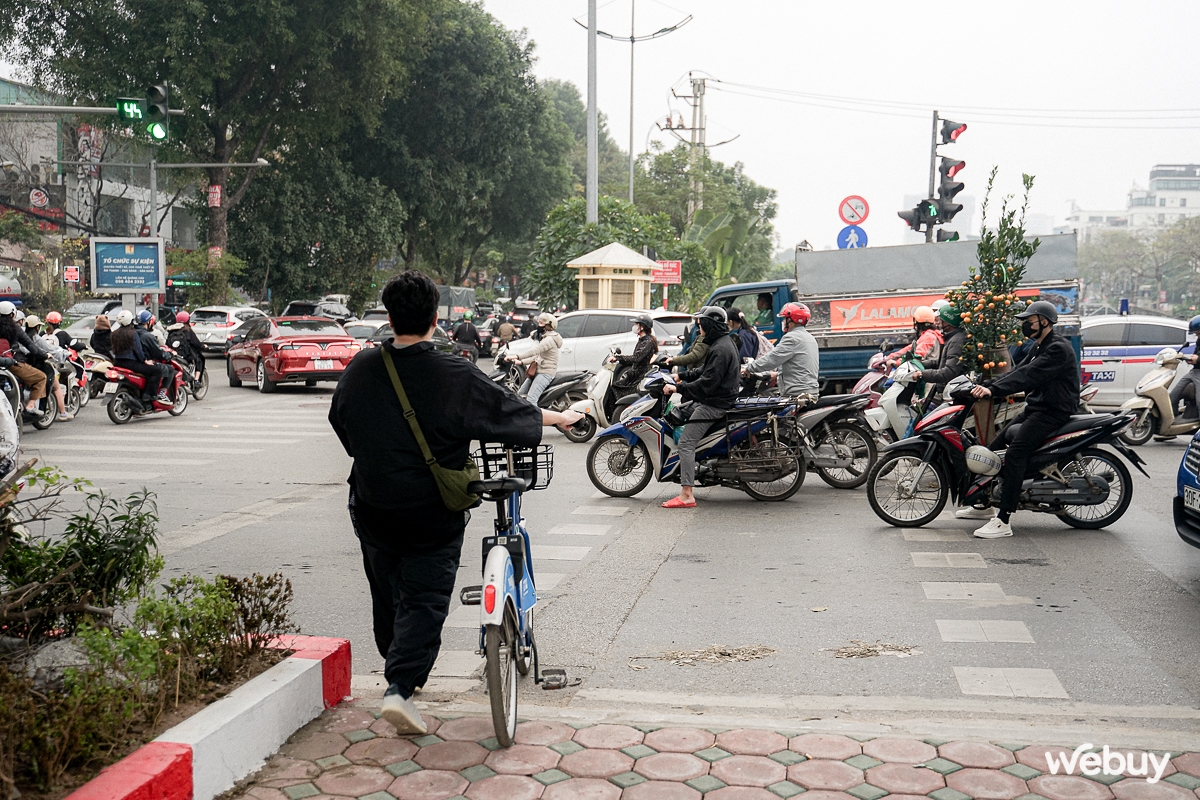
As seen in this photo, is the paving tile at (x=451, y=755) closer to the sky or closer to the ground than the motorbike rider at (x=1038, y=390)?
closer to the ground

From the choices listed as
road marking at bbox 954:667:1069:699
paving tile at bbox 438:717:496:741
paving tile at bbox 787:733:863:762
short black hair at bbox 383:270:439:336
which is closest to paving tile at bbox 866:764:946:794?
paving tile at bbox 787:733:863:762

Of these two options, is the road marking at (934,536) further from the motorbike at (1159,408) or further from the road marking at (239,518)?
the motorbike at (1159,408)

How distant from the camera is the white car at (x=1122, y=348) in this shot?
17.2 metres

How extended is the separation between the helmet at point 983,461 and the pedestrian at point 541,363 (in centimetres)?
799

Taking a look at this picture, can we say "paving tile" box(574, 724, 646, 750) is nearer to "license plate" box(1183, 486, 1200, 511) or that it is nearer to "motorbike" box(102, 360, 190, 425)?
"license plate" box(1183, 486, 1200, 511)

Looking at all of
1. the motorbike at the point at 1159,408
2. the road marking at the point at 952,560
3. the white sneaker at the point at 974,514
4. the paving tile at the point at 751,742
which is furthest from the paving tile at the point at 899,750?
the motorbike at the point at 1159,408

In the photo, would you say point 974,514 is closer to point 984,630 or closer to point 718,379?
point 718,379

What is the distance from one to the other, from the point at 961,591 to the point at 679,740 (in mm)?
3276

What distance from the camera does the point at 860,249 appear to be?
17719 mm

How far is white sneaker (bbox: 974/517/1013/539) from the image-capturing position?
847cm

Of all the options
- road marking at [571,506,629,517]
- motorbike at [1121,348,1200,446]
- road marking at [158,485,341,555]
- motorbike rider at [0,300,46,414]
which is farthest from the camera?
motorbike rider at [0,300,46,414]

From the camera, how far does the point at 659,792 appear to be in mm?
3658

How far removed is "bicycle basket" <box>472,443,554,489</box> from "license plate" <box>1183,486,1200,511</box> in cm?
435

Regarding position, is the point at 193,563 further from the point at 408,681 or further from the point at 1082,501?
the point at 1082,501
